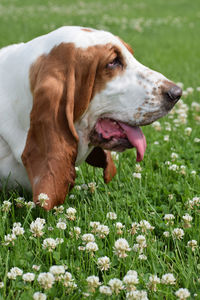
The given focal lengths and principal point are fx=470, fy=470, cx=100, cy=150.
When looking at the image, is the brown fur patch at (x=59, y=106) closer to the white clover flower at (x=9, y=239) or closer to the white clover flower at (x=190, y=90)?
the white clover flower at (x=9, y=239)

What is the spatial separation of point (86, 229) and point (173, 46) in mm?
9554

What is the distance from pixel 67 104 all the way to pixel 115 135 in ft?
1.68

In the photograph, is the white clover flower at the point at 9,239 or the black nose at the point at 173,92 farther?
the black nose at the point at 173,92

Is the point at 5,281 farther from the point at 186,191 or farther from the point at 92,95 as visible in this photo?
the point at 186,191

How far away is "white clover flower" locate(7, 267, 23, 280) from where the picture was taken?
97.1 inches

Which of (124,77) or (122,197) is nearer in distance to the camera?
(124,77)

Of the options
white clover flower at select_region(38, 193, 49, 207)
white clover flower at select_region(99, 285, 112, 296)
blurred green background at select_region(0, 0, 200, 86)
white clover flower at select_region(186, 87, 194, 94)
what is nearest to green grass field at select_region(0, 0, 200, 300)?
white clover flower at select_region(99, 285, 112, 296)

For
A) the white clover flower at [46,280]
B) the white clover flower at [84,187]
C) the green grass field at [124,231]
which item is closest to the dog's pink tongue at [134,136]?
the green grass field at [124,231]

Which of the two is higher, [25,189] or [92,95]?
[92,95]

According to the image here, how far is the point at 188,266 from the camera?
273 centimetres

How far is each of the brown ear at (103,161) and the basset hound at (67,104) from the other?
397mm

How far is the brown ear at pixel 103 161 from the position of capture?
3.96 m

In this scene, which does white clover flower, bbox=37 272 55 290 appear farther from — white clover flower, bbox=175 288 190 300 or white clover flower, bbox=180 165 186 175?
white clover flower, bbox=180 165 186 175

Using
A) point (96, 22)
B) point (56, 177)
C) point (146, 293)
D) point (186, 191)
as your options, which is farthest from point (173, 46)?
point (146, 293)
